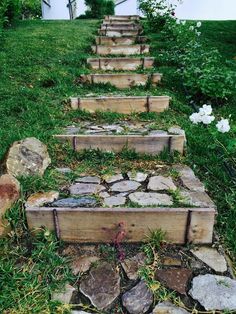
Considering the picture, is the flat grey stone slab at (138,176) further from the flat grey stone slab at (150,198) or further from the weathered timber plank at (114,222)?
the weathered timber plank at (114,222)

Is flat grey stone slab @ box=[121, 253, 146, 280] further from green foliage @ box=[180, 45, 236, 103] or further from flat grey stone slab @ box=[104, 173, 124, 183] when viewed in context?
green foliage @ box=[180, 45, 236, 103]

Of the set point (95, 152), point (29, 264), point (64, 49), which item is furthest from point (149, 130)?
point (64, 49)

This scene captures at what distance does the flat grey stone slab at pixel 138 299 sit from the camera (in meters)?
1.84

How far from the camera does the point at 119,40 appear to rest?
25.0 feet

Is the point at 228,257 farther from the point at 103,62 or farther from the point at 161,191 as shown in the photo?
the point at 103,62

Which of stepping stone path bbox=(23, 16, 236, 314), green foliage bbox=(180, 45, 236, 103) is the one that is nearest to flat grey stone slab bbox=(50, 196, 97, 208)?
stepping stone path bbox=(23, 16, 236, 314)

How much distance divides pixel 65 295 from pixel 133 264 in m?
0.44

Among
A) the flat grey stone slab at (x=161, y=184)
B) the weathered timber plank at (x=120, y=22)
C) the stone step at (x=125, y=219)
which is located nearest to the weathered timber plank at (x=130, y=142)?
the flat grey stone slab at (x=161, y=184)

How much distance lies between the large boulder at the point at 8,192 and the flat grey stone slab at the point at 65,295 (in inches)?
25.7

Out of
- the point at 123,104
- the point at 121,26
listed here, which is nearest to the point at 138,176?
the point at 123,104

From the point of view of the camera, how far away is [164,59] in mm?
6176

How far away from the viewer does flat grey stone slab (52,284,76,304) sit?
1.88 meters

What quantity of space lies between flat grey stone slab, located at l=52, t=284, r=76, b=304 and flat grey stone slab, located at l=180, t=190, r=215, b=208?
0.94 metres

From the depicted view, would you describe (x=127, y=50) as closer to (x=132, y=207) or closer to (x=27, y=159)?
(x=27, y=159)
